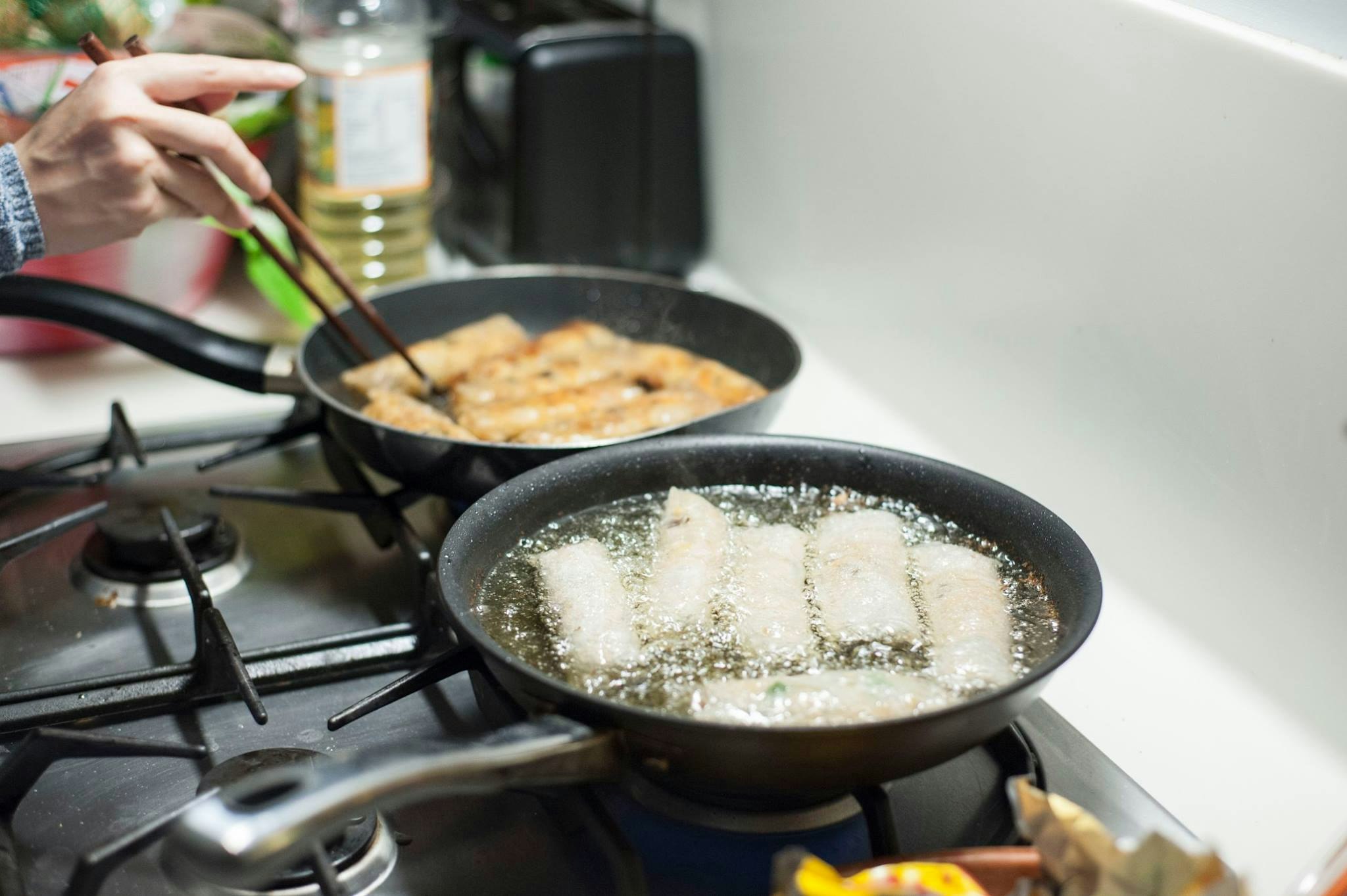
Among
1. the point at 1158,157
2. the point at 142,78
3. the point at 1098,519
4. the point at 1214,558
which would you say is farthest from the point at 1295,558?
the point at 142,78

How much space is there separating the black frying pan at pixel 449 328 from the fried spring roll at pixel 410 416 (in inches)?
2.0

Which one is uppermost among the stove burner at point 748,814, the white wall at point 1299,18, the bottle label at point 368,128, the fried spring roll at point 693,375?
the white wall at point 1299,18

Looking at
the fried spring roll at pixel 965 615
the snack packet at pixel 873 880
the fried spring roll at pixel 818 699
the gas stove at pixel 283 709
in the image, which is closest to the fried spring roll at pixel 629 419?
the gas stove at pixel 283 709

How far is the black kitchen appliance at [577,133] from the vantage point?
152 cm

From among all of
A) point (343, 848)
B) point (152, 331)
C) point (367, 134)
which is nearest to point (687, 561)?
point (343, 848)

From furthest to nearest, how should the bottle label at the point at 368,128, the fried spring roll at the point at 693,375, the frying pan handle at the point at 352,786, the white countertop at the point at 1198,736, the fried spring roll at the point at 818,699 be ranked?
the bottle label at the point at 368,128
the fried spring roll at the point at 693,375
the white countertop at the point at 1198,736
the fried spring roll at the point at 818,699
the frying pan handle at the point at 352,786

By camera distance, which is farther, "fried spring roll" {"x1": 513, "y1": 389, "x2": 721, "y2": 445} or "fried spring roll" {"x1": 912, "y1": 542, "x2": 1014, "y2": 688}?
"fried spring roll" {"x1": 513, "y1": 389, "x2": 721, "y2": 445}

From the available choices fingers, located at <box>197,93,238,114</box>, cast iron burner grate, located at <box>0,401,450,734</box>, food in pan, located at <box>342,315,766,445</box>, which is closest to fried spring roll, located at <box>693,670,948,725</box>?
cast iron burner grate, located at <box>0,401,450,734</box>

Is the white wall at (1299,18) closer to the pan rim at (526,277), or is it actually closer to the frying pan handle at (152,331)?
the pan rim at (526,277)

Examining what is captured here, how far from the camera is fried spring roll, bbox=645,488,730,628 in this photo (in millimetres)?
820

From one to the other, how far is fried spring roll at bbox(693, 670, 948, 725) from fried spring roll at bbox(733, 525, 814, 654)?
0.21 ft

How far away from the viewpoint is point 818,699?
695mm

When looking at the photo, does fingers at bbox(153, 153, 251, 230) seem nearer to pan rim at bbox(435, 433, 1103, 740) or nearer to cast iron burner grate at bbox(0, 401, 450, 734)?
cast iron burner grate at bbox(0, 401, 450, 734)

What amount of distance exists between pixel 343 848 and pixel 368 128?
0.95 meters
